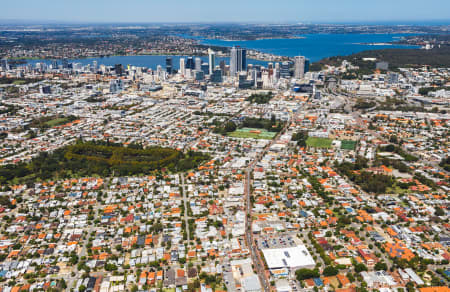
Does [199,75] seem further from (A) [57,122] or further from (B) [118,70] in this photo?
(A) [57,122]

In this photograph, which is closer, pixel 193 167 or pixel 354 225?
pixel 354 225

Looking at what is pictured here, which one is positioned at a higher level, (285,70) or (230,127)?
(285,70)

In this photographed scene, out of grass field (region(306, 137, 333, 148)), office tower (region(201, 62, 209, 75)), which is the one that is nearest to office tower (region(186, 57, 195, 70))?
office tower (region(201, 62, 209, 75))

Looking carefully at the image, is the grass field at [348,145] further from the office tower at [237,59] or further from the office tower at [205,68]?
the office tower at [205,68]

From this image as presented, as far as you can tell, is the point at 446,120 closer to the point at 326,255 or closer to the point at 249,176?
the point at 249,176

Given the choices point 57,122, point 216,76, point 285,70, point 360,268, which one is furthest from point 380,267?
point 285,70

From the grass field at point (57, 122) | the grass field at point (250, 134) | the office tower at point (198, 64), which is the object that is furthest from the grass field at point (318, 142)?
the office tower at point (198, 64)

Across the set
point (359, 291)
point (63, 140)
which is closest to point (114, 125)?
point (63, 140)
